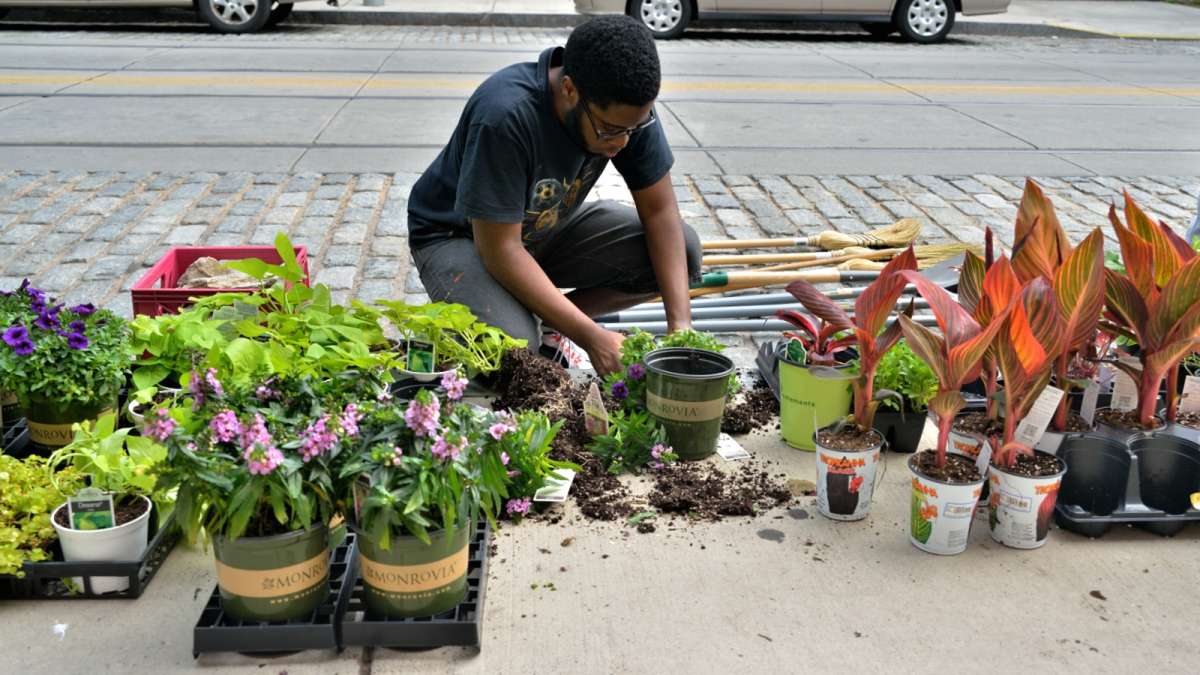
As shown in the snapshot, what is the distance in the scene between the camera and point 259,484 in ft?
6.68

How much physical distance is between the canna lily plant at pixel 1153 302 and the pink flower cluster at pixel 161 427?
7.38ft

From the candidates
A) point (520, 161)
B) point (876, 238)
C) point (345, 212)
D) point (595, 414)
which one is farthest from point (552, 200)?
point (345, 212)

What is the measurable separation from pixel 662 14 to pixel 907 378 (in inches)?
411

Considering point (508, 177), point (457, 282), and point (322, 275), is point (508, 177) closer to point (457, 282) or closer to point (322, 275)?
point (457, 282)

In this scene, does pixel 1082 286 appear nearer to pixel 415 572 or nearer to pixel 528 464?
pixel 528 464

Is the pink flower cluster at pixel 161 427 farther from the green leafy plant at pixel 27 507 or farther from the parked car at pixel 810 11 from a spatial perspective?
the parked car at pixel 810 11

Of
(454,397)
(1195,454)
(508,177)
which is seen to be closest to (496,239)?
(508,177)

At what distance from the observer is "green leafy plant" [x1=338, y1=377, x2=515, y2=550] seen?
2.08m

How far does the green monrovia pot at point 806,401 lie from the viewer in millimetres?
2992

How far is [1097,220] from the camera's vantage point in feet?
18.8

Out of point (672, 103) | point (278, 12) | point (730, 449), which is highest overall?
point (730, 449)

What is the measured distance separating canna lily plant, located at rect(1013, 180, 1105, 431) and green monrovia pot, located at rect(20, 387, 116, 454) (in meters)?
2.35

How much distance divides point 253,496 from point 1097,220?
197 inches

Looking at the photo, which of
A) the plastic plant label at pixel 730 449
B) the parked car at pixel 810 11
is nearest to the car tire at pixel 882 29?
the parked car at pixel 810 11
